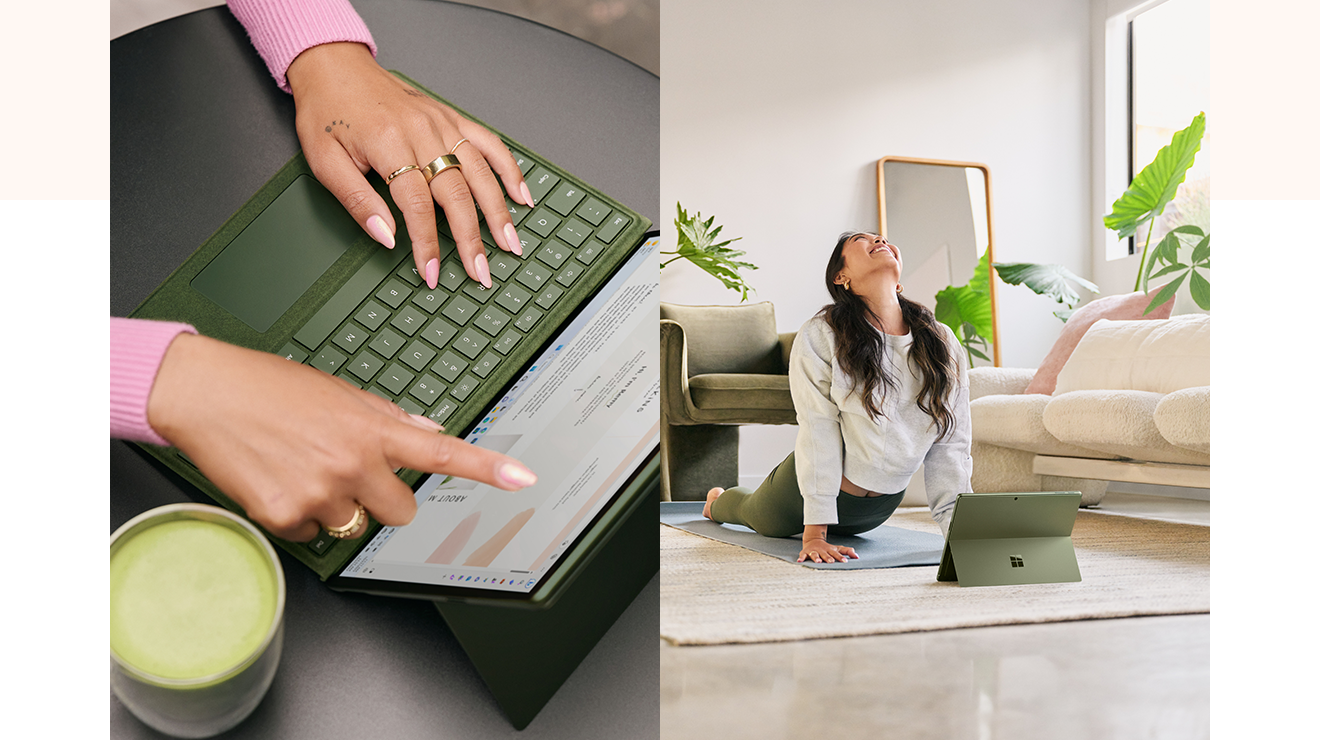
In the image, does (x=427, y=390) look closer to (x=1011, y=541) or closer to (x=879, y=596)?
(x=879, y=596)

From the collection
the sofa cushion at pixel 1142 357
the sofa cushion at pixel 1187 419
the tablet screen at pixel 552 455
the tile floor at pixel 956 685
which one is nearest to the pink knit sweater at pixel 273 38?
the tablet screen at pixel 552 455

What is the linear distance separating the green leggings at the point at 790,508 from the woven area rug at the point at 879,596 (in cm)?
14

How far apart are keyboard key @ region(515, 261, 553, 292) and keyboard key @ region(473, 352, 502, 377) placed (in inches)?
1.4

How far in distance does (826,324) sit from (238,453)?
111 centimetres

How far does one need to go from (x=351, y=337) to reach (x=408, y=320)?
0.08ft

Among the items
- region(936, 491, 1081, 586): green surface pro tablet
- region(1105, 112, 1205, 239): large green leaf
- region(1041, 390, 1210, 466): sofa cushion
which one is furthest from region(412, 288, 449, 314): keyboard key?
region(1105, 112, 1205, 239): large green leaf

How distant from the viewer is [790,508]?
4.16 ft

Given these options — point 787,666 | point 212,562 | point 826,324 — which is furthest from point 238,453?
point 826,324

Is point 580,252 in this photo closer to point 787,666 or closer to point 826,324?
point 787,666

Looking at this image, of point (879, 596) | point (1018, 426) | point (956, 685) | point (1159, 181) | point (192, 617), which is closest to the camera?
point (192, 617)

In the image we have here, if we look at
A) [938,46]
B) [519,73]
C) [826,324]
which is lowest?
[826,324]

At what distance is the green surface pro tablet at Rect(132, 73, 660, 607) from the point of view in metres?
0.29

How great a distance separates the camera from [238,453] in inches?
10.2

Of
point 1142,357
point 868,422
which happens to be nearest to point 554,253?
point 868,422
